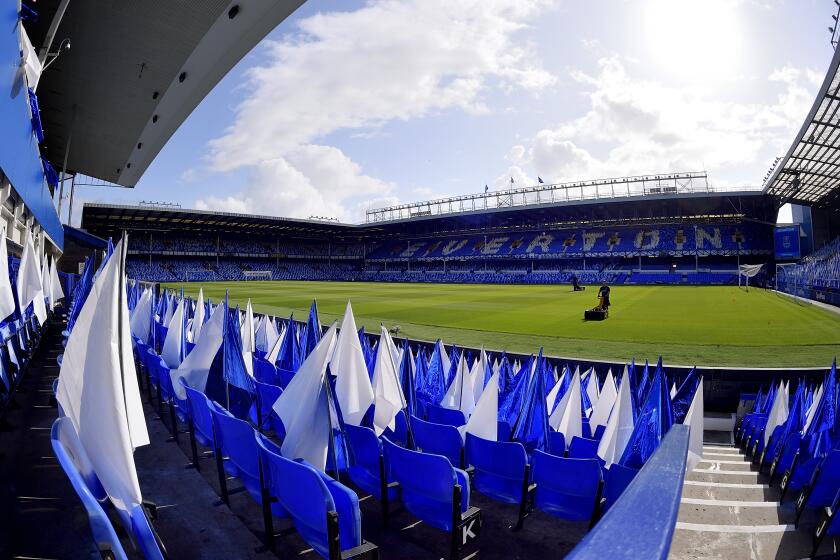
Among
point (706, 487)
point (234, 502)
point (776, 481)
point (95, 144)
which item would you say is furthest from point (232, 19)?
point (95, 144)

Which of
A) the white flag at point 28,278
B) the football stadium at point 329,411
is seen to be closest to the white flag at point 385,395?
the football stadium at point 329,411

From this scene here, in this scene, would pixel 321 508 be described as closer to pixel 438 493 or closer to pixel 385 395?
pixel 438 493

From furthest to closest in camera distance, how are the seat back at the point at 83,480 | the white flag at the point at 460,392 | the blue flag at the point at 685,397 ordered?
1. the white flag at the point at 460,392
2. the blue flag at the point at 685,397
3. the seat back at the point at 83,480

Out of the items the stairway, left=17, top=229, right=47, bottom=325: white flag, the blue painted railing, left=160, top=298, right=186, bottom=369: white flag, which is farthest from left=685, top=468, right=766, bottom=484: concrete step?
left=17, top=229, right=47, bottom=325: white flag

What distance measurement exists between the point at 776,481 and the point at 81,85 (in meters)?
18.8

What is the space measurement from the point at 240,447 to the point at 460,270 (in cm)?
A: 6223

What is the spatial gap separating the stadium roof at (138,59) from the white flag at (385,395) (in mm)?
8034

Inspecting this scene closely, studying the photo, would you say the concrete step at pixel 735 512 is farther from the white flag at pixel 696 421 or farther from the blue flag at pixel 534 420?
the blue flag at pixel 534 420

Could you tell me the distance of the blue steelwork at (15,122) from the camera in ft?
21.4

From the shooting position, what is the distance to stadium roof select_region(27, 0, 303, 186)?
31.3 feet

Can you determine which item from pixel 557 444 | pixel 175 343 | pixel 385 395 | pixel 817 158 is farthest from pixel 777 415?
pixel 817 158

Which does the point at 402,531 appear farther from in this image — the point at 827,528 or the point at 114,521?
the point at 827,528

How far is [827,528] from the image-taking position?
3191mm

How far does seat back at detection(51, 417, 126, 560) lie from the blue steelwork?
6.57m
